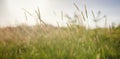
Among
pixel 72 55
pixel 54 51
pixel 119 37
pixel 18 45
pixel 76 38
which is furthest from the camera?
pixel 119 37

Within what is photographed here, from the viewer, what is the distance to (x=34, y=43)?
519 cm

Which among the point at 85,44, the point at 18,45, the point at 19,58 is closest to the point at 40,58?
the point at 19,58

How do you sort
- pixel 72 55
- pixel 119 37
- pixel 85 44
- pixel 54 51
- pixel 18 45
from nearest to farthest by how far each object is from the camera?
pixel 72 55 < pixel 54 51 < pixel 85 44 < pixel 18 45 < pixel 119 37

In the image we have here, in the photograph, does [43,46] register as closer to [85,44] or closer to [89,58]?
[85,44]

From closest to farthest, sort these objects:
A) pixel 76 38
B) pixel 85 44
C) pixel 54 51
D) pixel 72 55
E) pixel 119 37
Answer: pixel 72 55 < pixel 54 51 < pixel 85 44 < pixel 76 38 < pixel 119 37

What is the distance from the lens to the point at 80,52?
427 centimetres

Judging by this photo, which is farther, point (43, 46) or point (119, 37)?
point (119, 37)

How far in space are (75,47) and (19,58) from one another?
39.2 inches

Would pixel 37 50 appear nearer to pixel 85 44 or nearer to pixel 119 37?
pixel 85 44

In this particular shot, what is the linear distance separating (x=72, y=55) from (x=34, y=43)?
4.53 feet

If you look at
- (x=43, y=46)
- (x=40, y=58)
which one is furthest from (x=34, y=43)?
(x=40, y=58)

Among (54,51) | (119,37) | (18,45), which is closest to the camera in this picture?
(54,51)

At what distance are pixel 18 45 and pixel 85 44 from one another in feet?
5.04

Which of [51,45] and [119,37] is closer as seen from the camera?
[51,45]
